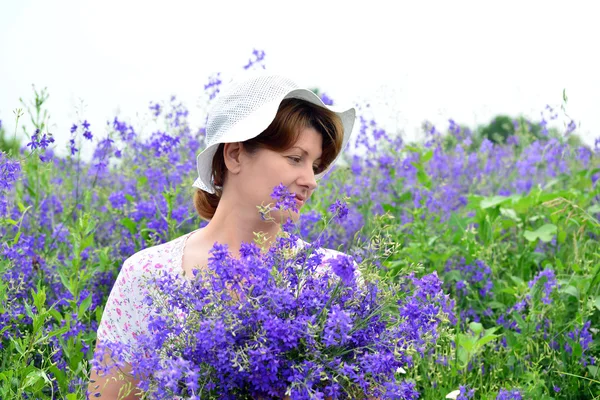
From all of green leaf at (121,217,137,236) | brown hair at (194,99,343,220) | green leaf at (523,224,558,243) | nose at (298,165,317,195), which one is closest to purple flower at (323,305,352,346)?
nose at (298,165,317,195)

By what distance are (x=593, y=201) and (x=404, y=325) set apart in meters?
3.56

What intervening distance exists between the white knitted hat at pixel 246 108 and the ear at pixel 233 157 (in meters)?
0.04

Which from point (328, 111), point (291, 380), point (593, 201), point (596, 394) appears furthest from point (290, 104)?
point (593, 201)

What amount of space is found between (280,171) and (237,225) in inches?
10.8

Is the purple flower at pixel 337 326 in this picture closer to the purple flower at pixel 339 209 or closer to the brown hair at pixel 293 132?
the purple flower at pixel 339 209

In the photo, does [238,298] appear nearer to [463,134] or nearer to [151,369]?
[151,369]

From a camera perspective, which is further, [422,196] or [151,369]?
[422,196]

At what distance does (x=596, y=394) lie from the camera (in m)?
2.92

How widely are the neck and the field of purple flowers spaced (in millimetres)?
350

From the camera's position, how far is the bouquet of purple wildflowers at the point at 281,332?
1.52 metres

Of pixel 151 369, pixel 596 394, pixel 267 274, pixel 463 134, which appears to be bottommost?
pixel 596 394

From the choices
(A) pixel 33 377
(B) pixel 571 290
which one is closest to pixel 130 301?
(A) pixel 33 377

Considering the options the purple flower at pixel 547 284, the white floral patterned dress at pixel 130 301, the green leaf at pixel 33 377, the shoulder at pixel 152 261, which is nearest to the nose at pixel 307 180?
the white floral patterned dress at pixel 130 301

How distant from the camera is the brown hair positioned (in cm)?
220
